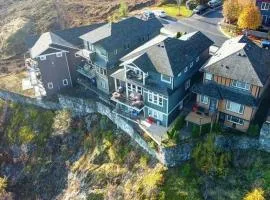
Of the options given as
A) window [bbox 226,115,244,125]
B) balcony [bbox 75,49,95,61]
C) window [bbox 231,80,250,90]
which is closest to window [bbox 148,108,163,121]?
window [bbox 226,115,244,125]

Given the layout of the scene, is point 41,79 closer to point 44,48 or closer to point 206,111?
point 44,48

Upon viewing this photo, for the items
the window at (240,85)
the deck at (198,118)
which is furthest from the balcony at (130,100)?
the window at (240,85)

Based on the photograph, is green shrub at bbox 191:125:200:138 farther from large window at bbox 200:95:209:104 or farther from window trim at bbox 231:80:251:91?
window trim at bbox 231:80:251:91

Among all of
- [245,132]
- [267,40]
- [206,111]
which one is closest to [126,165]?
[206,111]

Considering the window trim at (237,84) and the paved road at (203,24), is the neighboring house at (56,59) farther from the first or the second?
the window trim at (237,84)

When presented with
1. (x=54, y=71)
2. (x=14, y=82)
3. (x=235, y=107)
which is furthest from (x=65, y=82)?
(x=235, y=107)

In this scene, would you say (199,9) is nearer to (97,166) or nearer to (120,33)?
(120,33)
